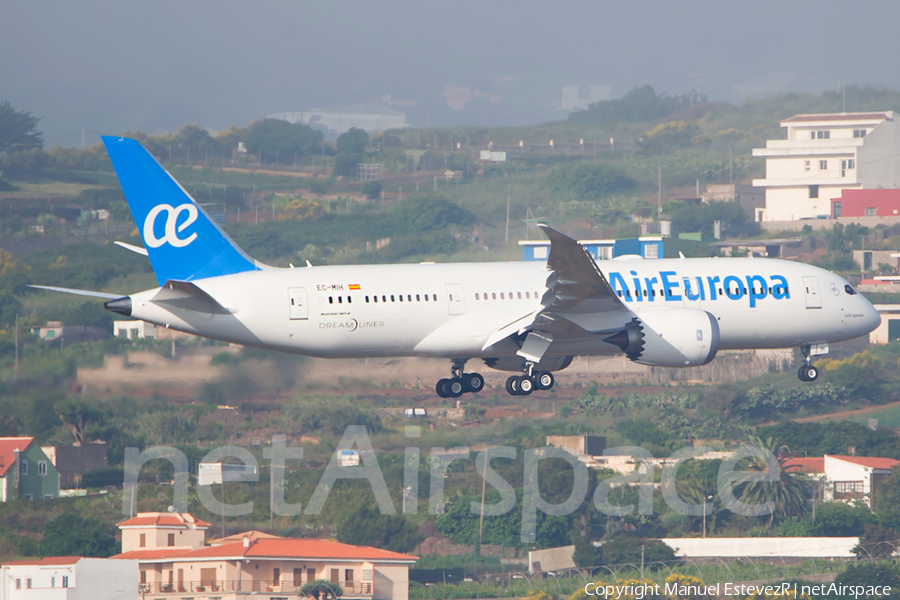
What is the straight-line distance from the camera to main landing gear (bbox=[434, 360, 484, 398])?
4338 centimetres

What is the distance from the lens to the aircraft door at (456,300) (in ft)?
135

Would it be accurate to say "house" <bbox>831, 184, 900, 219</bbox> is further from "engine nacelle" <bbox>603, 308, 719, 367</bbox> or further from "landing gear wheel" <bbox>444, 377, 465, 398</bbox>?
"landing gear wheel" <bbox>444, 377, 465, 398</bbox>

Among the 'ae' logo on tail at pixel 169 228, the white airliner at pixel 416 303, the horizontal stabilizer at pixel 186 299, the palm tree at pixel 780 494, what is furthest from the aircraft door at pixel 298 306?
the palm tree at pixel 780 494

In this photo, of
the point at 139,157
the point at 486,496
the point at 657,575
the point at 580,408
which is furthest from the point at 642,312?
the point at 580,408

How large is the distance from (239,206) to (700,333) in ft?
534

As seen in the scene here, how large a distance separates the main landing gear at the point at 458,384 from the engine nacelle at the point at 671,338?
4.97 meters

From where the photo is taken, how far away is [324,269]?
41.3 metres

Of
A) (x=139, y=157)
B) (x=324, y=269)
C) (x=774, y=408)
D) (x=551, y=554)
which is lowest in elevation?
(x=551, y=554)

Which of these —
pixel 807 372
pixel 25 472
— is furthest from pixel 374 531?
pixel 807 372

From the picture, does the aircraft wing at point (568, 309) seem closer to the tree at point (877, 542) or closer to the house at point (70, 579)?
the house at point (70, 579)

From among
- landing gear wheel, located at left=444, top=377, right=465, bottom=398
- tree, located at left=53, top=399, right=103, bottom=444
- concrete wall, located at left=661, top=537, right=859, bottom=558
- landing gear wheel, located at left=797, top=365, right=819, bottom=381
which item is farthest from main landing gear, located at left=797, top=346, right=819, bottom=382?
concrete wall, located at left=661, top=537, right=859, bottom=558

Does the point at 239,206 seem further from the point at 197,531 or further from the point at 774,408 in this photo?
the point at 197,531

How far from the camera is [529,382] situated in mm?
42625

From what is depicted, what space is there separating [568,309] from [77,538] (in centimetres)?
4370
